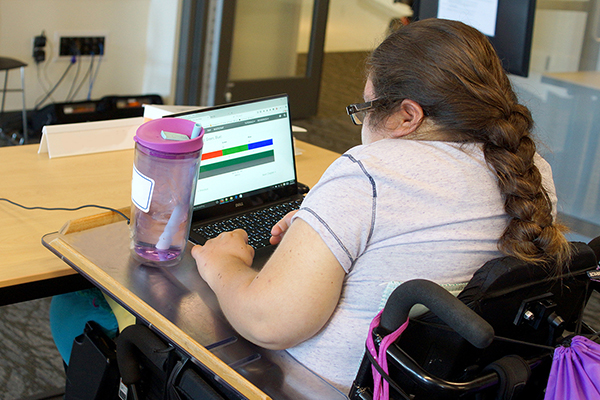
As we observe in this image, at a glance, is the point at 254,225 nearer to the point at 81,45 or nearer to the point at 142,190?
the point at 142,190

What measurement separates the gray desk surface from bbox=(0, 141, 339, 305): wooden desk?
8cm

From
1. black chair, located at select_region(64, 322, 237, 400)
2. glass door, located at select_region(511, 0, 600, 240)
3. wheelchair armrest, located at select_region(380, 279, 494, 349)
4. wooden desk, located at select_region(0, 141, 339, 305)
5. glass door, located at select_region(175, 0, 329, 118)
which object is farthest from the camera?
glass door, located at select_region(175, 0, 329, 118)

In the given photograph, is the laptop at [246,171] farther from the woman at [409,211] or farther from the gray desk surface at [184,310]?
the woman at [409,211]

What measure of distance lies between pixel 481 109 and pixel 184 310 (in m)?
0.58

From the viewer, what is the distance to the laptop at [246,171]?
1.31m

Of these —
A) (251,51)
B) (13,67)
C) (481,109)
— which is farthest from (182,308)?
(251,51)

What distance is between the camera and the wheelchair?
744 mm

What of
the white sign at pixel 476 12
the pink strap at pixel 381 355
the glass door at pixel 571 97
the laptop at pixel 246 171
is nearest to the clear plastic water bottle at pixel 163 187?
the laptop at pixel 246 171

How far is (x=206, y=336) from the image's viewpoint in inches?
36.5

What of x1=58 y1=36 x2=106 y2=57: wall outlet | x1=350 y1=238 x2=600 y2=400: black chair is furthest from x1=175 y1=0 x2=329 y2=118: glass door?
Result: x1=350 y1=238 x2=600 y2=400: black chair

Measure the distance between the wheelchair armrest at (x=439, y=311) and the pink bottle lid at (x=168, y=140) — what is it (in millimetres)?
452

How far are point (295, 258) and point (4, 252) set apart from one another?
676mm

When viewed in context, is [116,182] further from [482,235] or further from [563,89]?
[563,89]

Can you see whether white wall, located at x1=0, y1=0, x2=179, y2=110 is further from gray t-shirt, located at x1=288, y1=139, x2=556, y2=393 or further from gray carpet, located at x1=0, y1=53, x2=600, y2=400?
gray t-shirt, located at x1=288, y1=139, x2=556, y2=393
